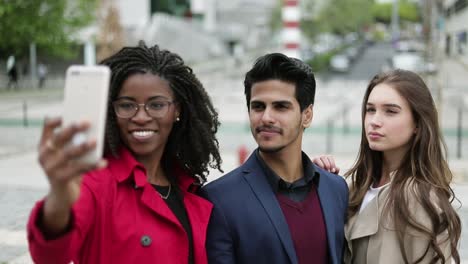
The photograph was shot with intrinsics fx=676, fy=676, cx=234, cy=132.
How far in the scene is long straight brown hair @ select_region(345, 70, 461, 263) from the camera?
9.37ft

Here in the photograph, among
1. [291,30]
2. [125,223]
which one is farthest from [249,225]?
[291,30]

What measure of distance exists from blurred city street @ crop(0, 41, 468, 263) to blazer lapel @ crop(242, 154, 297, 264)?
33.0 inches

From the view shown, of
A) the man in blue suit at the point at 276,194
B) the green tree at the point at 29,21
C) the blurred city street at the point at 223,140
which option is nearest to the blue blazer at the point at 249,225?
the man in blue suit at the point at 276,194

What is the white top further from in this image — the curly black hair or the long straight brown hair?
the curly black hair

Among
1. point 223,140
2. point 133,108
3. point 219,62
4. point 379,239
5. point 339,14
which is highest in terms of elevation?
point 339,14

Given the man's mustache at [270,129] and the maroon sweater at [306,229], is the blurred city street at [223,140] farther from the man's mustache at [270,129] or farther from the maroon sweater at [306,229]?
the maroon sweater at [306,229]

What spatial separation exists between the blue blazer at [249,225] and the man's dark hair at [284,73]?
375 millimetres

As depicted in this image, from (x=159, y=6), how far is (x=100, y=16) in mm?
30608

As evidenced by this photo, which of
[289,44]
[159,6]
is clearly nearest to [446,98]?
[289,44]

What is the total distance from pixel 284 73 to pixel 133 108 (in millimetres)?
635

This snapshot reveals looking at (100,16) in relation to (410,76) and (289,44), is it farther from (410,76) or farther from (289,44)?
(410,76)

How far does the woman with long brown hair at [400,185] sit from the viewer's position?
2863mm

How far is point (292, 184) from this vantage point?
280 centimetres

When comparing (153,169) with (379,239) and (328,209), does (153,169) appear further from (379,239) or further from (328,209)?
Answer: (379,239)
